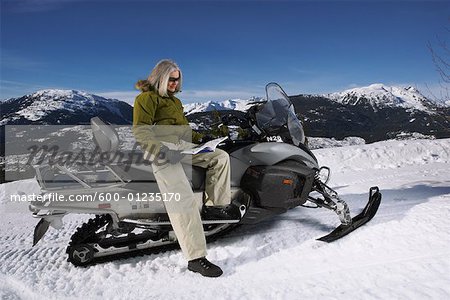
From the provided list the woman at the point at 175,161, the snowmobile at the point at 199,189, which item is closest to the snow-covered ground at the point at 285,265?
the snowmobile at the point at 199,189

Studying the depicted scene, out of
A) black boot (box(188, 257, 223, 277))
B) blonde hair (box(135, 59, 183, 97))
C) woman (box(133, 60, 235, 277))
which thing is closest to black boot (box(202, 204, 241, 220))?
woman (box(133, 60, 235, 277))

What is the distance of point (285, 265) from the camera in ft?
12.8

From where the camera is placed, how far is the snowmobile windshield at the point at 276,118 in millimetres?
Result: 4531

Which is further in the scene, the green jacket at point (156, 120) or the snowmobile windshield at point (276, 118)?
the snowmobile windshield at point (276, 118)

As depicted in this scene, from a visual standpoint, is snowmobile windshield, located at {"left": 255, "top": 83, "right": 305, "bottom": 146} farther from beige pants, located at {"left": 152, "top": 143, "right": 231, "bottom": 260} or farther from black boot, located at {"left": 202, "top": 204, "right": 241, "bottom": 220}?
beige pants, located at {"left": 152, "top": 143, "right": 231, "bottom": 260}

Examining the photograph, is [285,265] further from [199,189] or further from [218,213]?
[199,189]

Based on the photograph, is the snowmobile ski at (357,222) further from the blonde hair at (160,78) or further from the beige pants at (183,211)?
the blonde hair at (160,78)

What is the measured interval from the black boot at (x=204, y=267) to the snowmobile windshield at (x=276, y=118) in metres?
1.59

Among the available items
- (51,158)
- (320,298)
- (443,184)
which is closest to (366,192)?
(443,184)

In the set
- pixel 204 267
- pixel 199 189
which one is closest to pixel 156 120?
pixel 199 189

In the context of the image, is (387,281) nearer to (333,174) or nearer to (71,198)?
(71,198)

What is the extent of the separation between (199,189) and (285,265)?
1170mm

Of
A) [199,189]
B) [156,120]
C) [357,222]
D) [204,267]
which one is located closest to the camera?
[204,267]

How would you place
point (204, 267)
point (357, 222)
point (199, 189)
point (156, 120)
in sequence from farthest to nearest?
point (357, 222) < point (199, 189) < point (156, 120) < point (204, 267)
